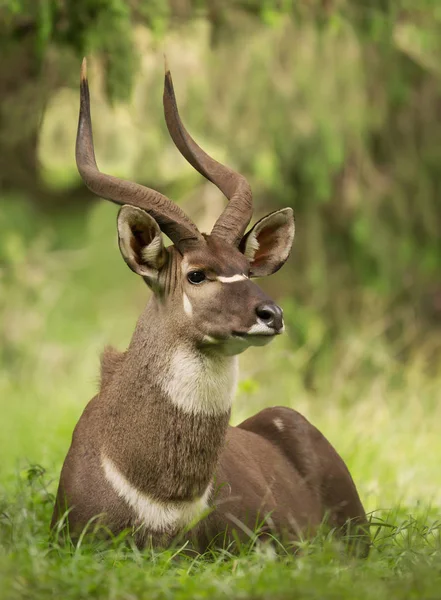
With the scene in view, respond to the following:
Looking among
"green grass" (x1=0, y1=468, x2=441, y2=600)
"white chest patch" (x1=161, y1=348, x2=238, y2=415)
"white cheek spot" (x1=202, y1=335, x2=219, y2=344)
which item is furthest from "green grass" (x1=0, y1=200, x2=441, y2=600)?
"white cheek spot" (x1=202, y1=335, x2=219, y2=344)

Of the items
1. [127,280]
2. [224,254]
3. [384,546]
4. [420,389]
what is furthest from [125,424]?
[127,280]

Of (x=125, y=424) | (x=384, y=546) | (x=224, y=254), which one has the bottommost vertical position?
(x=384, y=546)

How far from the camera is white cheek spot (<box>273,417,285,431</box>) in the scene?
6092 mm

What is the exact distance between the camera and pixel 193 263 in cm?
490

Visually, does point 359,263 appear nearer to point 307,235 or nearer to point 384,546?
point 307,235

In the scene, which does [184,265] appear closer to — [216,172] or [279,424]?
[216,172]

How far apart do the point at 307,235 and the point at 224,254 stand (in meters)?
6.68

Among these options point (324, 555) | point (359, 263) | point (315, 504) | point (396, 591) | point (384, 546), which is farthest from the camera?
point (359, 263)

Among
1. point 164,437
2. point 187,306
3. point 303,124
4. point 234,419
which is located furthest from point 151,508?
A: point 303,124

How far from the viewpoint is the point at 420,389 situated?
1103cm

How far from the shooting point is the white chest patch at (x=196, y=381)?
4801mm

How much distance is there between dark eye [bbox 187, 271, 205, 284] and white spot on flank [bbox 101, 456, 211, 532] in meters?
0.84

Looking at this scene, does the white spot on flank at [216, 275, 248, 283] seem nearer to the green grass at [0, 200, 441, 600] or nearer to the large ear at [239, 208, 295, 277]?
the large ear at [239, 208, 295, 277]

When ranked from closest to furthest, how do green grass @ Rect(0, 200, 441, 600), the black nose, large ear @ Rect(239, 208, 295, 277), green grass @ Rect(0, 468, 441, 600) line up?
green grass @ Rect(0, 468, 441, 600), green grass @ Rect(0, 200, 441, 600), the black nose, large ear @ Rect(239, 208, 295, 277)
